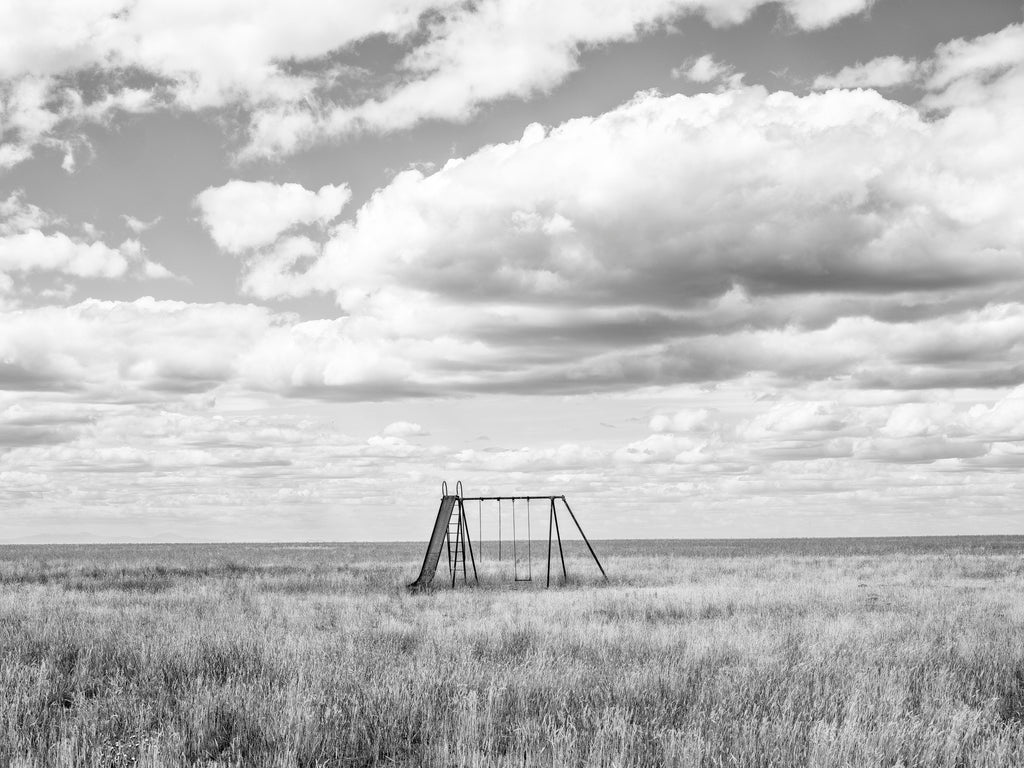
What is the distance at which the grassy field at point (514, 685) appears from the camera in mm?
8078

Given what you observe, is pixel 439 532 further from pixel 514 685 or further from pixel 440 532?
pixel 514 685

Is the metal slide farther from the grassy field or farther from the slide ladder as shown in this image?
the grassy field

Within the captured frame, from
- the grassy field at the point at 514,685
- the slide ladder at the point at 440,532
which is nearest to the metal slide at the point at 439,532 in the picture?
the slide ladder at the point at 440,532

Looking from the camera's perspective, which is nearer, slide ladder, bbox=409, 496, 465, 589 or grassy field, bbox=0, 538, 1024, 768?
grassy field, bbox=0, 538, 1024, 768

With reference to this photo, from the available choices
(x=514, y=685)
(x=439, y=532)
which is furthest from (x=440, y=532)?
(x=514, y=685)

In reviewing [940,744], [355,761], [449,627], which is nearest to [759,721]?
[940,744]

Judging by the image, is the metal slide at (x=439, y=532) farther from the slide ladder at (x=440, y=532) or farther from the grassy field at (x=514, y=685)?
the grassy field at (x=514, y=685)

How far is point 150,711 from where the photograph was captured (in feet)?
30.1

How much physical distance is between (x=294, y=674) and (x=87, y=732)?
121 inches

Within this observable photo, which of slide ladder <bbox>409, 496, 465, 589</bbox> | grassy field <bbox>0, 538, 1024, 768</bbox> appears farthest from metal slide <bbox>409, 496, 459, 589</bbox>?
grassy field <bbox>0, 538, 1024, 768</bbox>

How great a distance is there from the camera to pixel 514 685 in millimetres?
10570

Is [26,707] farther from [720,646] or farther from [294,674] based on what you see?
[720,646]

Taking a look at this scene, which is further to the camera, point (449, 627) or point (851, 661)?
point (449, 627)

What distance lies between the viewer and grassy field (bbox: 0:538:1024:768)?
8.08 metres
